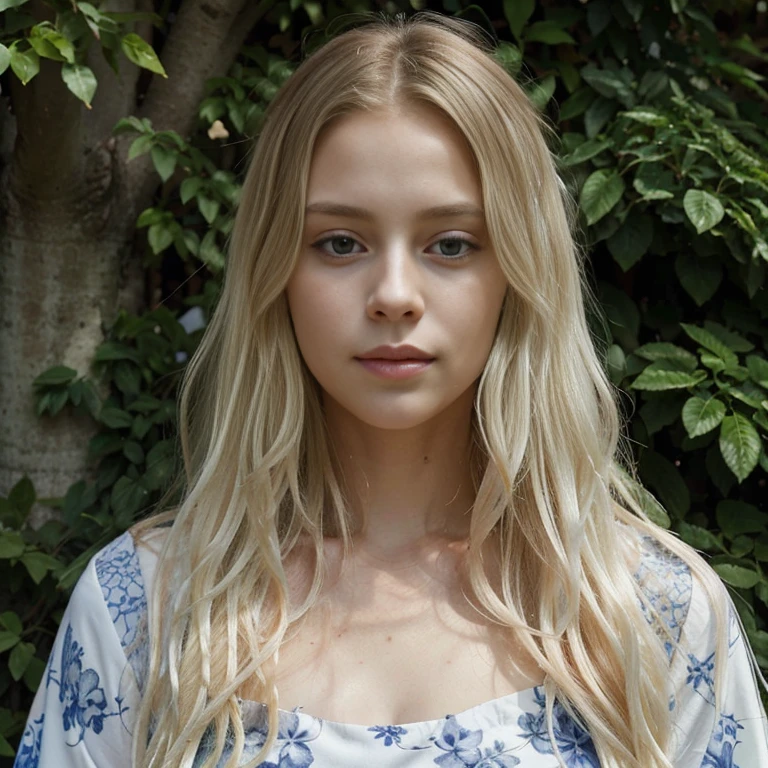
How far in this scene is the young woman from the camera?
129 cm

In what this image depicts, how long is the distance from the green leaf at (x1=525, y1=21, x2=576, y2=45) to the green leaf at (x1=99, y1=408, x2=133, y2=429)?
0.97 m

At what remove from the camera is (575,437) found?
1.43 meters

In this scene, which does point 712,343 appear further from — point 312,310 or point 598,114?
point 312,310

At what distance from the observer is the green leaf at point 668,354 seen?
166 centimetres

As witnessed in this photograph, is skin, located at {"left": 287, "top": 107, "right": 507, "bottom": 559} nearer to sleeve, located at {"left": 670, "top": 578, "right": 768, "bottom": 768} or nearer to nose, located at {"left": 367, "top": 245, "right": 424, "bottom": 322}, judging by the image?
nose, located at {"left": 367, "top": 245, "right": 424, "bottom": 322}

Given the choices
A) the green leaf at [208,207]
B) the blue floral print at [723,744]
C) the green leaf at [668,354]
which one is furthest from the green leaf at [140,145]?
the blue floral print at [723,744]

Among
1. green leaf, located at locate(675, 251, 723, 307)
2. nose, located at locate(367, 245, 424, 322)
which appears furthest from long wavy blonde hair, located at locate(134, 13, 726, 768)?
green leaf, located at locate(675, 251, 723, 307)

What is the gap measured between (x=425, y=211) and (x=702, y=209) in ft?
1.82

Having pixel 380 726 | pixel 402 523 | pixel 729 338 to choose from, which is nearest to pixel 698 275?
pixel 729 338

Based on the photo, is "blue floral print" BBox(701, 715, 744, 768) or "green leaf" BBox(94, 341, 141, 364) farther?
"green leaf" BBox(94, 341, 141, 364)

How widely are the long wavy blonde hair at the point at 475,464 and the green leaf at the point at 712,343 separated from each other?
0.85 feet

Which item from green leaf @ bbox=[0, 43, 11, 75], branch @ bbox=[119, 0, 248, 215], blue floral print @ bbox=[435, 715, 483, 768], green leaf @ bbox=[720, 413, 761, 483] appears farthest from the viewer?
branch @ bbox=[119, 0, 248, 215]

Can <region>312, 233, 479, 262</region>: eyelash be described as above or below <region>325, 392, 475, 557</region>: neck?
above

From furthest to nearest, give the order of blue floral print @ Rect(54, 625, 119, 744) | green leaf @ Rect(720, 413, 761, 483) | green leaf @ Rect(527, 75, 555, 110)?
green leaf @ Rect(527, 75, 555, 110) → green leaf @ Rect(720, 413, 761, 483) → blue floral print @ Rect(54, 625, 119, 744)
